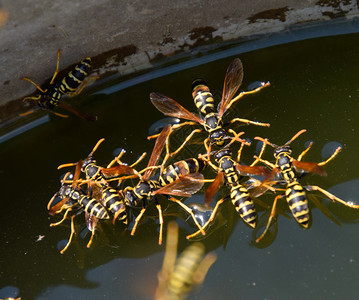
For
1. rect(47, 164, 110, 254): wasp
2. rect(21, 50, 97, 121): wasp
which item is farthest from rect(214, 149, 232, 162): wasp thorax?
rect(21, 50, 97, 121): wasp

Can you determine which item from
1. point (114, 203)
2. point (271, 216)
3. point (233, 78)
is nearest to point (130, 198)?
point (114, 203)

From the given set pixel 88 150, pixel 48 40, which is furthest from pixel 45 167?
pixel 48 40

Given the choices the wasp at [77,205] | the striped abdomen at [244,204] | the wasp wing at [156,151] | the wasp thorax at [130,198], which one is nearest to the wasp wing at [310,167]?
the striped abdomen at [244,204]

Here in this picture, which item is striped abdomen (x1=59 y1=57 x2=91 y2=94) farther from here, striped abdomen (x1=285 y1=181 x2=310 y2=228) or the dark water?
striped abdomen (x1=285 y1=181 x2=310 y2=228)

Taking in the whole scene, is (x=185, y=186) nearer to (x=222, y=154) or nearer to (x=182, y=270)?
(x=222, y=154)

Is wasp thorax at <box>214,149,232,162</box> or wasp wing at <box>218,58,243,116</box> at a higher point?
wasp wing at <box>218,58,243,116</box>

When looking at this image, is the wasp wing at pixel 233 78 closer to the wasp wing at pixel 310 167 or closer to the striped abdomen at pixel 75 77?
the wasp wing at pixel 310 167

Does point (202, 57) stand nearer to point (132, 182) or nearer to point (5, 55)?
point (132, 182)
